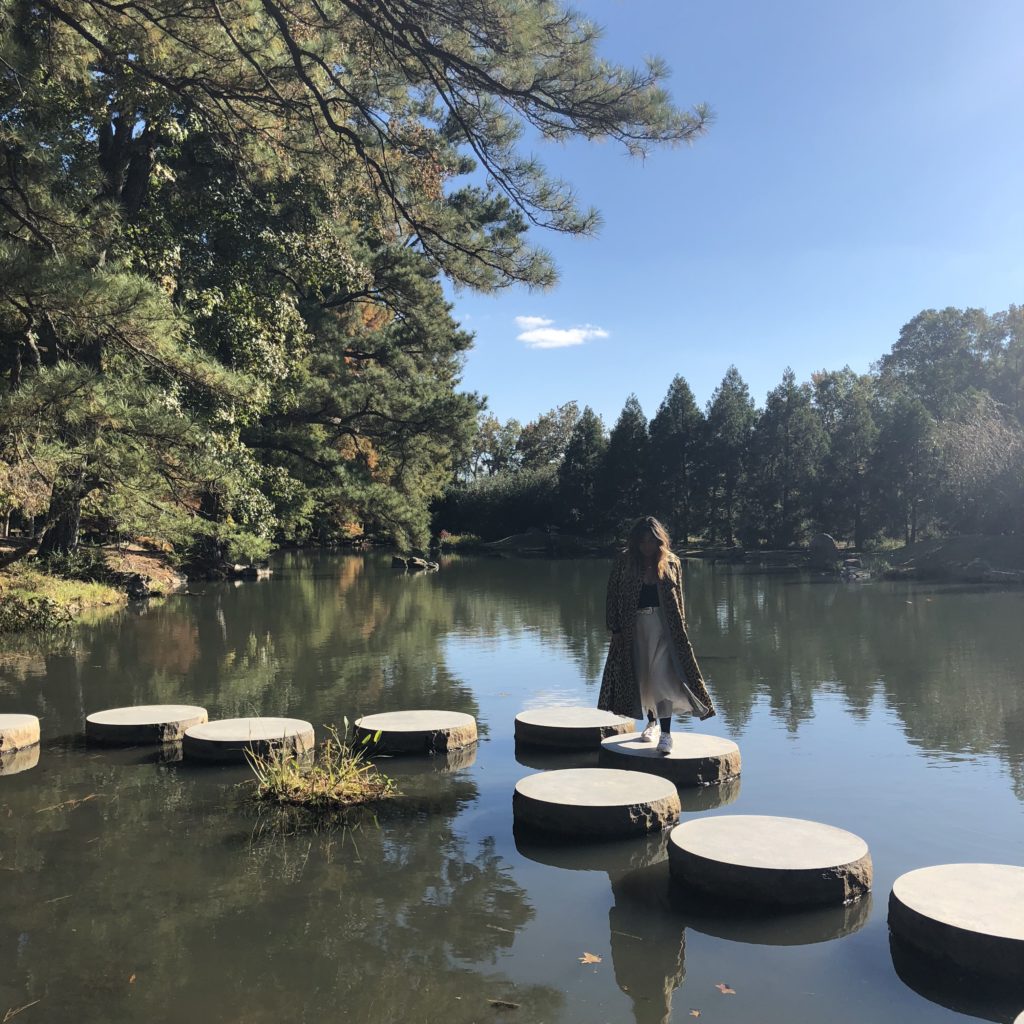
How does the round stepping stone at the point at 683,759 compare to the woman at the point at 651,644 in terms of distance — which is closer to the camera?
the round stepping stone at the point at 683,759

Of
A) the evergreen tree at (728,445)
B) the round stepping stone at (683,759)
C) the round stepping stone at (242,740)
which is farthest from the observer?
the evergreen tree at (728,445)

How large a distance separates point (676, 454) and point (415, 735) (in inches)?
1485

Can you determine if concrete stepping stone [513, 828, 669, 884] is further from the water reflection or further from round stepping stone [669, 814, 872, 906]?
the water reflection

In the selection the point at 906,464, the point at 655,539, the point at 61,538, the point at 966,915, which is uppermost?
the point at 906,464

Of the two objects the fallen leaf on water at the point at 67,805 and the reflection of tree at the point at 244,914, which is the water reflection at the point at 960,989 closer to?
the reflection of tree at the point at 244,914

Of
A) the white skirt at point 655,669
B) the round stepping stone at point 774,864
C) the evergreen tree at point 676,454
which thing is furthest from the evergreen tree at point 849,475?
the round stepping stone at point 774,864

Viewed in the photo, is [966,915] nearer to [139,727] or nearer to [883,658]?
[139,727]

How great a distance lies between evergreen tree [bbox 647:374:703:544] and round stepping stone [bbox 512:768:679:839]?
126ft

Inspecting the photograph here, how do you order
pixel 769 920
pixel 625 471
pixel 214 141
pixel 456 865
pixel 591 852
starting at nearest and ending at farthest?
1. pixel 769 920
2. pixel 456 865
3. pixel 591 852
4. pixel 214 141
5. pixel 625 471

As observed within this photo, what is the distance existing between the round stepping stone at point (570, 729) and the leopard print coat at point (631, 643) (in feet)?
2.12

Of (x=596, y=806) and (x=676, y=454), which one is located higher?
(x=676, y=454)

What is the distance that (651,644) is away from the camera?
5.54m

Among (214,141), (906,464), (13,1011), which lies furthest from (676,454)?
(13,1011)

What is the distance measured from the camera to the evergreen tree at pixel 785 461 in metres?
39.2
